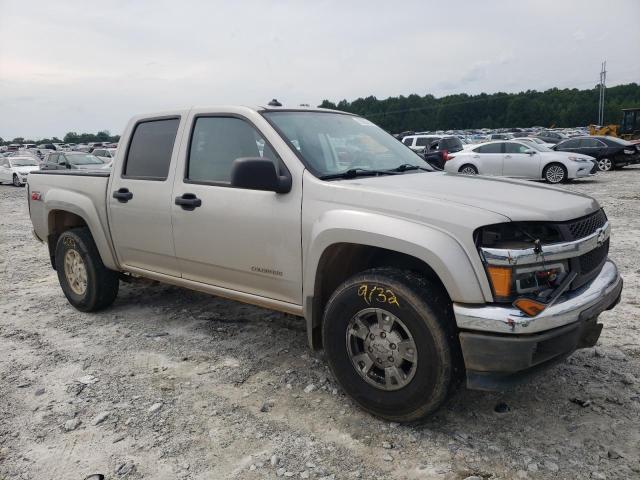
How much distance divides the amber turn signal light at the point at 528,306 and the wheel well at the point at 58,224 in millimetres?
4250

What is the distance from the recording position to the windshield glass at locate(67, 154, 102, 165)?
Answer: 1945 centimetres

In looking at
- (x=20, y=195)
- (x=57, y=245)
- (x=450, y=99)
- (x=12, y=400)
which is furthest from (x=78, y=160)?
(x=450, y=99)

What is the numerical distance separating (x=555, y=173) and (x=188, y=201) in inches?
624

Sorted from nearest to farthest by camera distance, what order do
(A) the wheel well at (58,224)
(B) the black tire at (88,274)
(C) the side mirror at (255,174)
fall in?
(C) the side mirror at (255,174)
(B) the black tire at (88,274)
(A) the wheel well at (58,224)

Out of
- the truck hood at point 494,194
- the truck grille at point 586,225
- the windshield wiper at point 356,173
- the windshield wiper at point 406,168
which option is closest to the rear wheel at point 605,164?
the windshield wiper at point 406,168

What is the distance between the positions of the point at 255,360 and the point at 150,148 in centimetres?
198

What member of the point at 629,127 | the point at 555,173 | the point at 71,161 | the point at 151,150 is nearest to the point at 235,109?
the point at 151,150

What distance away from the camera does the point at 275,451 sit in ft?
9.19

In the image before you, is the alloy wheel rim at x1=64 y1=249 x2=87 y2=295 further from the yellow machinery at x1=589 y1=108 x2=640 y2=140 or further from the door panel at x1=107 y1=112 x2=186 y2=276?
the yellow machinery at x1=589 y1=108 x2=640 y2=140

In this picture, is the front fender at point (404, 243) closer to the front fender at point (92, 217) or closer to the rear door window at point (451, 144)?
the front fender at point (92, 217)

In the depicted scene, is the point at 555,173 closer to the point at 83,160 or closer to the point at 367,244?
the point at 367,244

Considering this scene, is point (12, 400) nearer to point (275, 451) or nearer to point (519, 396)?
point (275, 451)

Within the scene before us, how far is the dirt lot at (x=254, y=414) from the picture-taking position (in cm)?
267

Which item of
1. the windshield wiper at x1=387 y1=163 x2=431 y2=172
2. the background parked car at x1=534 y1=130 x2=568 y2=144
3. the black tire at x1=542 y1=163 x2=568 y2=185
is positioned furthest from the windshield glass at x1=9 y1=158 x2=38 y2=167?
the background parked car at x1=534 y1=130 x2=568 y2=144
